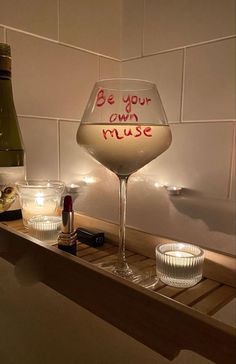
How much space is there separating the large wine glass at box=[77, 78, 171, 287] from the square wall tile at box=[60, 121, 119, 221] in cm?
34

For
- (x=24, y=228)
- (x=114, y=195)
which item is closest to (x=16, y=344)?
(x=24, y=228)

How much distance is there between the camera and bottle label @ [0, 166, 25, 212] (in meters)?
0.57

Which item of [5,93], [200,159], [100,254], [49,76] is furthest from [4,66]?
[200,159]

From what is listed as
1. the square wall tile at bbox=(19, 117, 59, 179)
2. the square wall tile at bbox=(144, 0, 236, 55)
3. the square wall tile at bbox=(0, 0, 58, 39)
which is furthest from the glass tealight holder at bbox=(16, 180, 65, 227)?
the square wall tile at bbox=(144, 0, 236, 55)

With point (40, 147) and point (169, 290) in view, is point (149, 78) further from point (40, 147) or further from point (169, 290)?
point (169, 290)

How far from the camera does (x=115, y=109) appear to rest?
369 mm

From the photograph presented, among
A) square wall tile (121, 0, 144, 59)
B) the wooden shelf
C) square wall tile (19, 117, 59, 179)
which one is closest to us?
the wooden shelf

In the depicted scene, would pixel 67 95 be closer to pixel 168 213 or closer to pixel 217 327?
pixel 168 213

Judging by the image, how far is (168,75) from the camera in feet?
2.37

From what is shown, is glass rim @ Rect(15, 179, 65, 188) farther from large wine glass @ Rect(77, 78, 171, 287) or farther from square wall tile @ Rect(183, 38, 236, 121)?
square wall tile @ Rect(183, 38, 236, 121)

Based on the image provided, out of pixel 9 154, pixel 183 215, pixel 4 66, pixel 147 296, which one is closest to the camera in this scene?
pixel 147 296

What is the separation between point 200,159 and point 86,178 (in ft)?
0.93

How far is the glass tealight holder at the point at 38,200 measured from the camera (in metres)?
0.53

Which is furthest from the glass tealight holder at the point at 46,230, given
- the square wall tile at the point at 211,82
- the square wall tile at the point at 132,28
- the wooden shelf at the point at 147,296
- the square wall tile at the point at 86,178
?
the square wall tile at the point at 132,28
